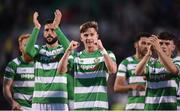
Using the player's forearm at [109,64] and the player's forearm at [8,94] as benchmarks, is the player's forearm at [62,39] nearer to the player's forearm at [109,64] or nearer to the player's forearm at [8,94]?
the player's forearm at [109,64]

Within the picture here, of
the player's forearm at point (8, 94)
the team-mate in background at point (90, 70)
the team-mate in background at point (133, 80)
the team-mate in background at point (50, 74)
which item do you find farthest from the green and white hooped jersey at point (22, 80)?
the team-mate in background at point (90, 70)

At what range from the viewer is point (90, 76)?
1250cm

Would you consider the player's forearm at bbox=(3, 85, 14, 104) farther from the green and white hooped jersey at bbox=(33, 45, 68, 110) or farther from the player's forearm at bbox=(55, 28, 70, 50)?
the player's forearm at bbox=(55, 28, 70, 50)

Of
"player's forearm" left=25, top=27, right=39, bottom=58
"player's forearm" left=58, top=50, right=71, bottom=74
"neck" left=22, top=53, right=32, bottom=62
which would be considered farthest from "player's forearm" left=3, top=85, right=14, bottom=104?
"player's forearm" left=58, top=50, right=71, bottom=74

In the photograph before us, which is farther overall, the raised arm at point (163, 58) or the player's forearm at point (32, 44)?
the player's forearm at point (32, 44)

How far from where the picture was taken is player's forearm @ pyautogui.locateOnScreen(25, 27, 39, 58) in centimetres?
1288

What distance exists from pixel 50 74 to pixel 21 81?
1541 millimetres

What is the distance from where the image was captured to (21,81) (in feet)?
46.8

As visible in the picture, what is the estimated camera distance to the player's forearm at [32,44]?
42.3ft

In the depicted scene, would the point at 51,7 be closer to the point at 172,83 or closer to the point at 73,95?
the point at 73,95

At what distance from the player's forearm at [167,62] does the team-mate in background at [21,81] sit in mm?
2964

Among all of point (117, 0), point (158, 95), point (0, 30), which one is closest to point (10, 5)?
point (0, 30)

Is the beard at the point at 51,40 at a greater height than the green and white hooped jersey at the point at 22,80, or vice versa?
the beard at the point at 51,40

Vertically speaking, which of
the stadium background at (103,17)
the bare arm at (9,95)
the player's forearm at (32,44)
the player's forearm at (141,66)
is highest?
the stadium background at (103,17)
